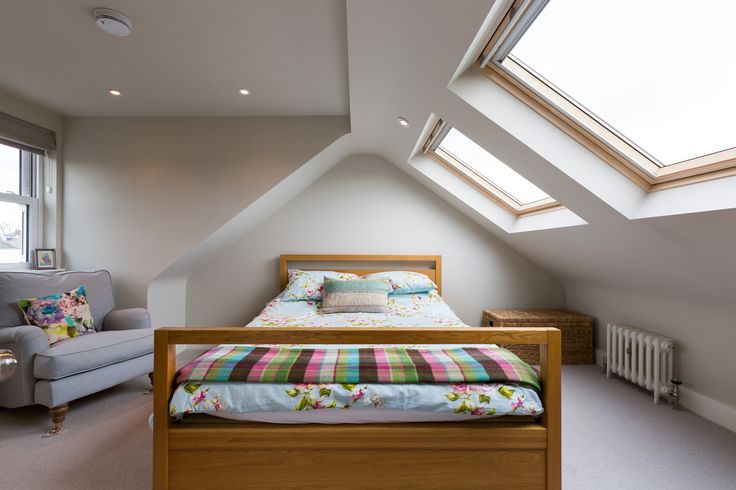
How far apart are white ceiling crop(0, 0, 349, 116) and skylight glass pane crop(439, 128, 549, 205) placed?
0.99 m

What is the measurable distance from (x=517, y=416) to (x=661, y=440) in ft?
→ 4.00

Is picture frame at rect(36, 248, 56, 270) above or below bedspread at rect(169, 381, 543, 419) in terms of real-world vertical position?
above

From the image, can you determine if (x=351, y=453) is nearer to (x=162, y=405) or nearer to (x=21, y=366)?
(x=162, y=405)

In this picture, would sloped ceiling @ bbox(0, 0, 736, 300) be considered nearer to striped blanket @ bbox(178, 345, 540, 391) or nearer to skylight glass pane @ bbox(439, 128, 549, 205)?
skylight glass pane @ bbox(439, 128, 549, 205)

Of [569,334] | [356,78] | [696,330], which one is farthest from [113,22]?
[569,334]

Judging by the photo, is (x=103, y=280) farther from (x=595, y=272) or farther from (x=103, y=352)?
(x=595, y=272)

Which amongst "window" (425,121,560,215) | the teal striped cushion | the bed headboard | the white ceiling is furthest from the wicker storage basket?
the white ceiling

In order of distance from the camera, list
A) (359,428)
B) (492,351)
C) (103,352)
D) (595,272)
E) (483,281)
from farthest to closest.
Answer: (483,281) < (595,272) < (103,352) < (492,351) < (359,428)

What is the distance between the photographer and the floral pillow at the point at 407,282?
331 centimetres

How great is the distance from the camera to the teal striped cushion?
→ 2.92m

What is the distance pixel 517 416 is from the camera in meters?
1.40

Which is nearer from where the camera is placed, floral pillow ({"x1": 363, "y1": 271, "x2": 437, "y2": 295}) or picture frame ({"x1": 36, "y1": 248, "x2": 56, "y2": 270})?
picture frame ({"x1": 36, "y1": 248, "x2": 56, "y2": 270})

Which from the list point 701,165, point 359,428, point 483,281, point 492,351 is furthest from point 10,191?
point 701,165

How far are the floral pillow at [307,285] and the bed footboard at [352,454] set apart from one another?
6.01 feet
